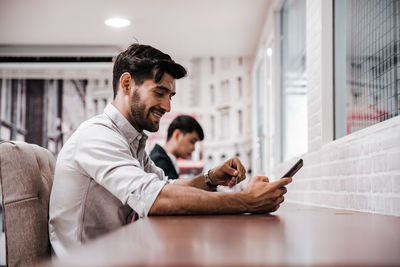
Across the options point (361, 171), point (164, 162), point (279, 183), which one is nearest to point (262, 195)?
point (279, 183)

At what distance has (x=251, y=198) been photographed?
1363 millimetres

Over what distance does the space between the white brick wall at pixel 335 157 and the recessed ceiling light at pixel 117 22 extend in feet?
8.32

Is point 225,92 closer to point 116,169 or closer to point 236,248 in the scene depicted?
point 116,169

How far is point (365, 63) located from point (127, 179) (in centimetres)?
116

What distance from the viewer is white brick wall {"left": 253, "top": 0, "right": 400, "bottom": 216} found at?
1.56 metres

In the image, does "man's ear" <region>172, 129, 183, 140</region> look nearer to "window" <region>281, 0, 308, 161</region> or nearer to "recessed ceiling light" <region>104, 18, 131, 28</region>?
"window" <region>281, 0, 308, 161</region>

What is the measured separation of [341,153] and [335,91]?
1.54ft

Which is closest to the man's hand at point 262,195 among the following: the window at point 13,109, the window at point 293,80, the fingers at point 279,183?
the fingers at point 279,183

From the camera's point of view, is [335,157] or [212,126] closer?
[335,157]

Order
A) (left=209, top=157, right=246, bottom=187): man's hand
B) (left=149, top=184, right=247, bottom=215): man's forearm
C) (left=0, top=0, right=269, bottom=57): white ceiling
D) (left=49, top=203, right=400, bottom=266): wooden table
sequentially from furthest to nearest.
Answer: (left=0, top=0, right=269, bottom=57): white ceiling → (left=209, top=157, right=246, bottom=187): man's hand → (left=149, top=184, right=247, bottom=215): man's forearm → (left=49, top=203, right=400, bottom=266): wooden table

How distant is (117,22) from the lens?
4.97 m

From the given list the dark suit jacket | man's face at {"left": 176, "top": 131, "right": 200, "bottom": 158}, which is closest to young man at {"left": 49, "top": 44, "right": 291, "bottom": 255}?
the dark suit jacket

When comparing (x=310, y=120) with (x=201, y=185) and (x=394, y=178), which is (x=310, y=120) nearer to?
(x=201, y=185)

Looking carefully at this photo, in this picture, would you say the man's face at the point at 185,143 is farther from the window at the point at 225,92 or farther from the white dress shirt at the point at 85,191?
the window at the point at 225,92
